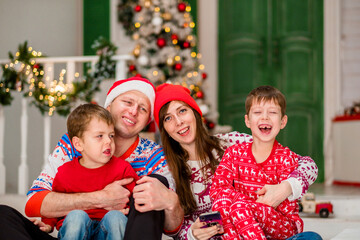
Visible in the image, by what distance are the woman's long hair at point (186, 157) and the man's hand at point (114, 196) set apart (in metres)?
0.28

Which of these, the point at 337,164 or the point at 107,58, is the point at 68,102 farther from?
the point at 337,164

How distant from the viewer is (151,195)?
5.68 ft

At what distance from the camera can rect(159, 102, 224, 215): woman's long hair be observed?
2.07 meters

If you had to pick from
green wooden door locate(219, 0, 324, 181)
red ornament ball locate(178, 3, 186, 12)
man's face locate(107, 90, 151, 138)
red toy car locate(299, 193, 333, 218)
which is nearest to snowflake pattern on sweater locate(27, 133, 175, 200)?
man's face locate(107, 90, 151, 138)

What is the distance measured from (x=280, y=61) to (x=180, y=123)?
3893mm

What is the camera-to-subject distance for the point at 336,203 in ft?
12.9

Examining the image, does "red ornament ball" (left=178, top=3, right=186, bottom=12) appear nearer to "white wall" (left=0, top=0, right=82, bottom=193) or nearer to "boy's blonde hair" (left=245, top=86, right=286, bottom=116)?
"white wall" (left=0, top=0, right=82, bottom=193)

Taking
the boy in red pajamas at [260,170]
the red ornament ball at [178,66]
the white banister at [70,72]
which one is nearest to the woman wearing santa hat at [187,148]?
the boy in red pajamas at [260,170]

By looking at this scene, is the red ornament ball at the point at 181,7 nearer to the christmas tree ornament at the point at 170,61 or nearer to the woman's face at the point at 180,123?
the christmas tree ornament at the point at 170,61

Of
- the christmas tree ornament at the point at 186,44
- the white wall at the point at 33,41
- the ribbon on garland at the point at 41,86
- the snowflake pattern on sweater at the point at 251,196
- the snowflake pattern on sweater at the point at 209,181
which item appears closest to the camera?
the snowflake pattern on sweater at the point at 251,196

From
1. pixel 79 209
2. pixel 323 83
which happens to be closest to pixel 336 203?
pixel 323 83

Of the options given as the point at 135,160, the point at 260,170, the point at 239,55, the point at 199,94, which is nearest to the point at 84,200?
the point at 135,160

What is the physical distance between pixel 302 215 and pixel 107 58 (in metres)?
2.14

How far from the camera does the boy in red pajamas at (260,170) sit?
1758mm
